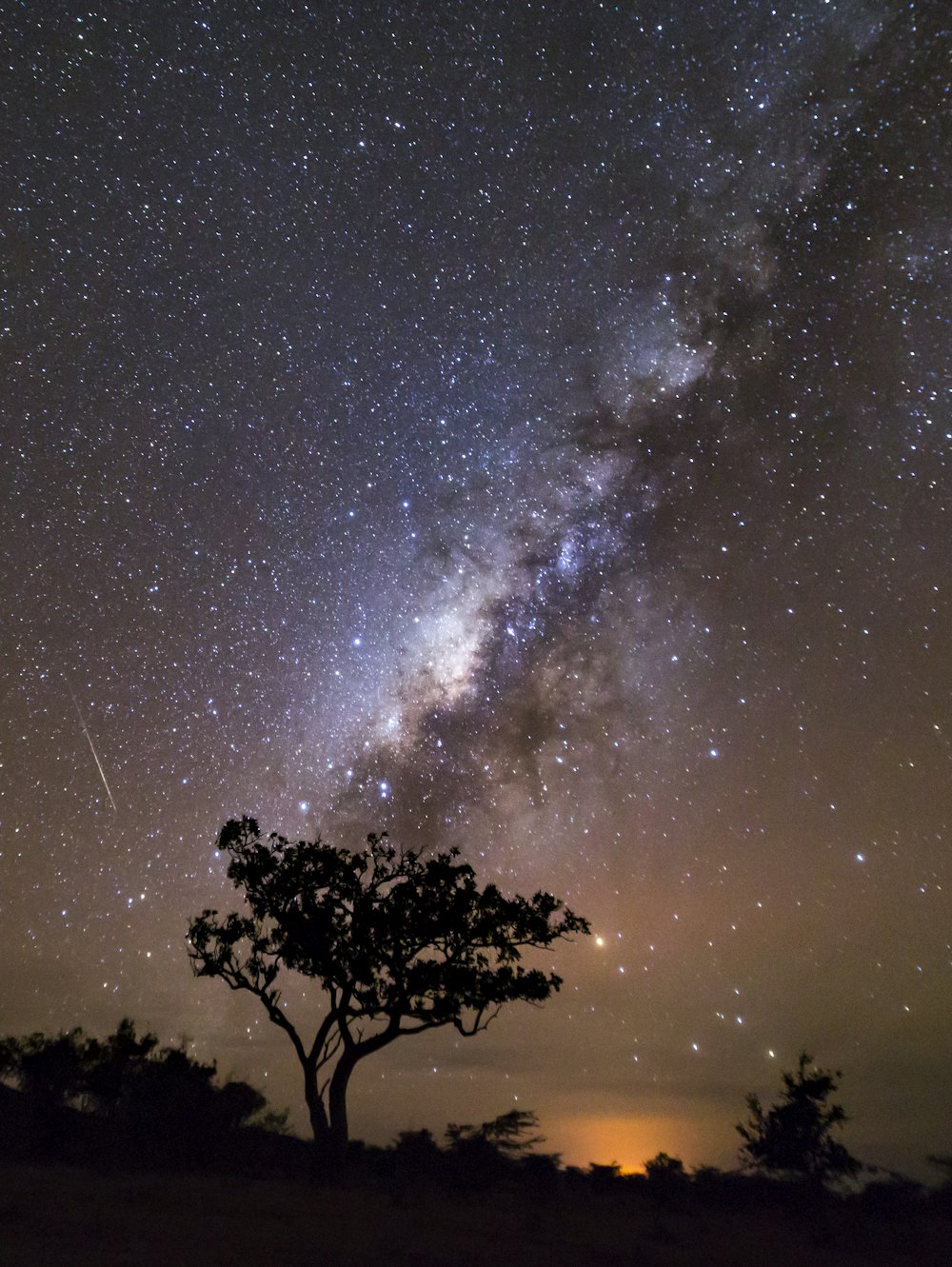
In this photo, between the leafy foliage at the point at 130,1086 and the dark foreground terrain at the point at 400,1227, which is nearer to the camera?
the dark foreground terrain at the point at 400,1227

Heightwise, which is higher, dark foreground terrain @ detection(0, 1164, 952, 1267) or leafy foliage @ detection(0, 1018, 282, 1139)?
leafy foliage @ detection(0, 1018, 282, 1139)

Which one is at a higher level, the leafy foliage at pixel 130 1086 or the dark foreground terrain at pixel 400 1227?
the leafy foliage at pixel 130 1086

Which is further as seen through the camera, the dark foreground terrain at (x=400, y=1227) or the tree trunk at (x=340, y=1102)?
the tree trunk at (x=340, y=1102)

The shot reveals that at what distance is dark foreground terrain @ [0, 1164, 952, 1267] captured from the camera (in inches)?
437

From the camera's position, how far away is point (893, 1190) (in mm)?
20578

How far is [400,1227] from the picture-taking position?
13.7 m

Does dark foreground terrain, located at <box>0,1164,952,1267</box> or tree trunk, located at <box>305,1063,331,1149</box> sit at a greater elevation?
tree trunk, located at <box>305,1063,331,1149</box>

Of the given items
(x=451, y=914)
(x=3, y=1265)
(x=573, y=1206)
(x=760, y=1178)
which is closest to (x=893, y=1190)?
(x=760, y=1178)

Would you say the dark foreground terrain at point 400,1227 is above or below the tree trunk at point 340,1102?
below

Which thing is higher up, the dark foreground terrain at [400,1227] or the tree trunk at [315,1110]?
the tree trunk at [315,1110]

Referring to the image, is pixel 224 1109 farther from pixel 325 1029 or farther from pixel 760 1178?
pixel 760 1178

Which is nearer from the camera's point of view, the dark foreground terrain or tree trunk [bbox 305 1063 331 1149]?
the dark foreground terrain

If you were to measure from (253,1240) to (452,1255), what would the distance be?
308 cm

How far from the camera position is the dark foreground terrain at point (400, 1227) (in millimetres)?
11109
